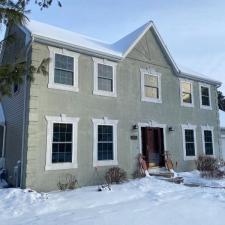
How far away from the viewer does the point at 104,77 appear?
503 inches

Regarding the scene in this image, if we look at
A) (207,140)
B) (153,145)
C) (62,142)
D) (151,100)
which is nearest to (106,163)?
(62,142)

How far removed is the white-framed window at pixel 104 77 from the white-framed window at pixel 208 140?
7177 millimetres

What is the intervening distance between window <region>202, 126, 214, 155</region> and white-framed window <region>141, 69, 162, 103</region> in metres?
4.26

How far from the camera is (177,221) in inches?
254

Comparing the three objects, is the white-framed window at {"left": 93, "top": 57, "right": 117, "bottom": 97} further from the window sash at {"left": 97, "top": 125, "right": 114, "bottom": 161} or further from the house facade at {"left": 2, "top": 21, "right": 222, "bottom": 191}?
the window sash at {"left": 97, "top": 125, "right": 114, "bottom": 161}

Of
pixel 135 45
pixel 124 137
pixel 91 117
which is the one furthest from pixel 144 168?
pixel 135 45

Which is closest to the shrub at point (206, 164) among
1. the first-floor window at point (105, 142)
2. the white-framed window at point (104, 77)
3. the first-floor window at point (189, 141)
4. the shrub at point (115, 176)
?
Result: the first-floor window at point (189, 141)

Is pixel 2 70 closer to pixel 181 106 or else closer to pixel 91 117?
pixel 91 117

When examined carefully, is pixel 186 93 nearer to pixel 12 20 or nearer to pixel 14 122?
pixel 14 122

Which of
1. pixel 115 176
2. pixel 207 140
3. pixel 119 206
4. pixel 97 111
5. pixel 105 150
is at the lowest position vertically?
pixel 119 206

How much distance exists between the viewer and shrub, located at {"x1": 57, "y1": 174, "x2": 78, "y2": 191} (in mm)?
10555

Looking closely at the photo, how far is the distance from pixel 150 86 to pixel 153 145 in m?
3.27

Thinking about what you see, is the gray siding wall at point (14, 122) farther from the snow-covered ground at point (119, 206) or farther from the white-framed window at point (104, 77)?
the white-framed window at point (104, 77)

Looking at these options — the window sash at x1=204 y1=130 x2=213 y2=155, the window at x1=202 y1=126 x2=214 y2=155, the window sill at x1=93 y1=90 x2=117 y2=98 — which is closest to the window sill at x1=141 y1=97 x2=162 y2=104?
the window sill at x1=93 y1=90 x2=117 y2=98
